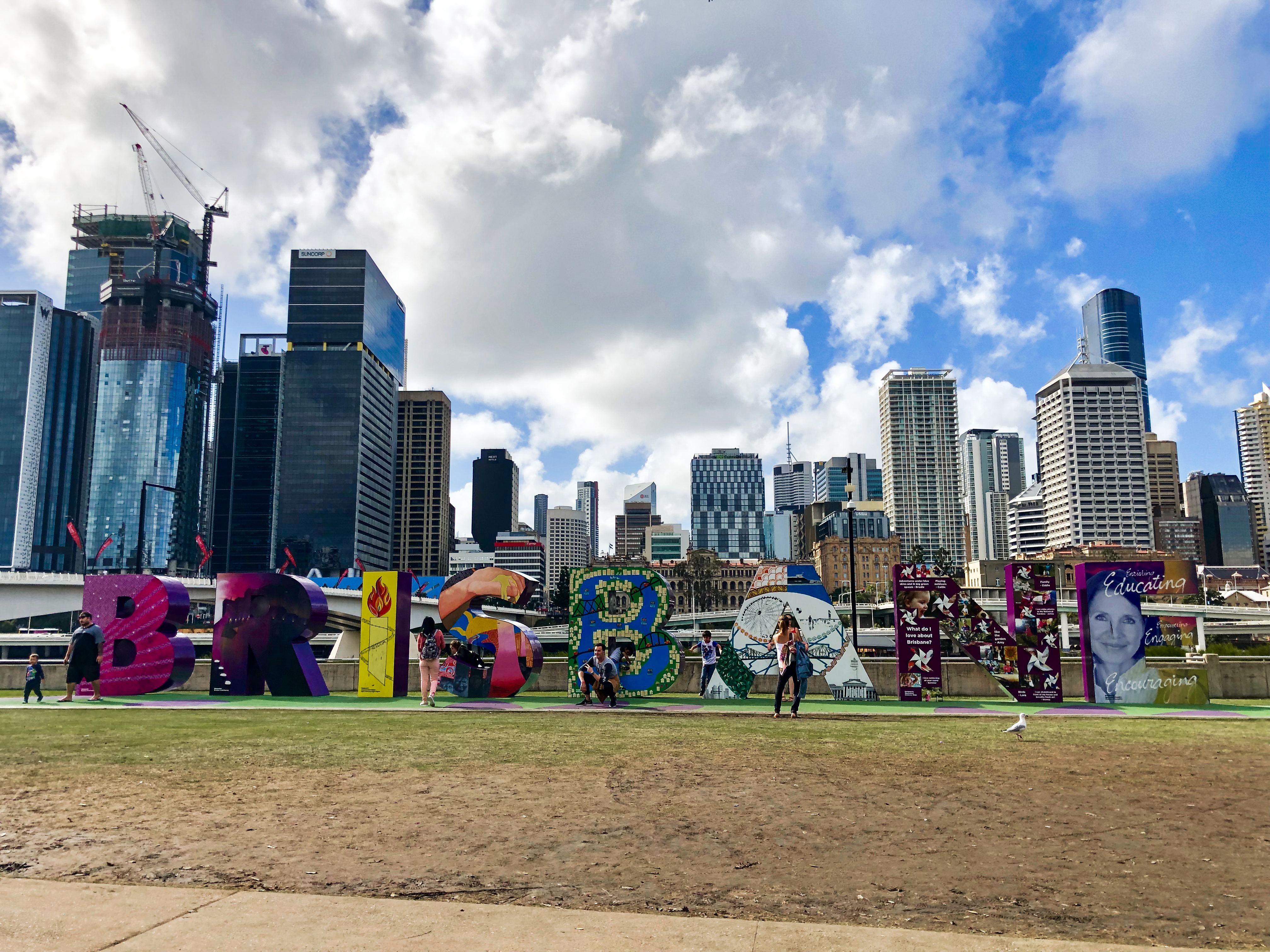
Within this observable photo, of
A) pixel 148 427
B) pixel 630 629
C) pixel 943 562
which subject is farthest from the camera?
pixel 148 427

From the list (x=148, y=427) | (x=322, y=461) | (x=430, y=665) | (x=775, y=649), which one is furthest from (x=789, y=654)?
(x=148, y=427)

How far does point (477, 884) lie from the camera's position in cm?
590

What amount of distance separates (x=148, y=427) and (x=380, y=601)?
583 feet

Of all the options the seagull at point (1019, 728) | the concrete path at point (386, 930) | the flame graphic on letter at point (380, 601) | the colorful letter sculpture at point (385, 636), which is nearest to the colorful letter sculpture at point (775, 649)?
the seagull at point (1019, 728)

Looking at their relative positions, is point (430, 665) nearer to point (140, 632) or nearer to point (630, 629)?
point (630, 629)

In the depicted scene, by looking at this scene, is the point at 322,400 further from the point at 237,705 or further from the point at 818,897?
the point at 818,897

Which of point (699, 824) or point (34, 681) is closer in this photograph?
point (699, 824)

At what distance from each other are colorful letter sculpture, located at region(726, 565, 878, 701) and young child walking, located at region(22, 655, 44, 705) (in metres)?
16.4

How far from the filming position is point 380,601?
23156mm

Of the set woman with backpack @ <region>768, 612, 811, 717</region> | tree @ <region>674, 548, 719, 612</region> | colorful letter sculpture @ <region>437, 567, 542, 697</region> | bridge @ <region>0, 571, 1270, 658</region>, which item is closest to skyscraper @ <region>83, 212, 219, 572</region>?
bridge @ <region>0, 571, 1270, 658</region>

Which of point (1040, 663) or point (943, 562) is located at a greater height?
point (943, 562)

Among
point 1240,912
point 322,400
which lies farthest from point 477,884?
point 322,400

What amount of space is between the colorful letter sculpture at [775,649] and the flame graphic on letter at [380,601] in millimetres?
8976

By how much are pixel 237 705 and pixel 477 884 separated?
640 inches
